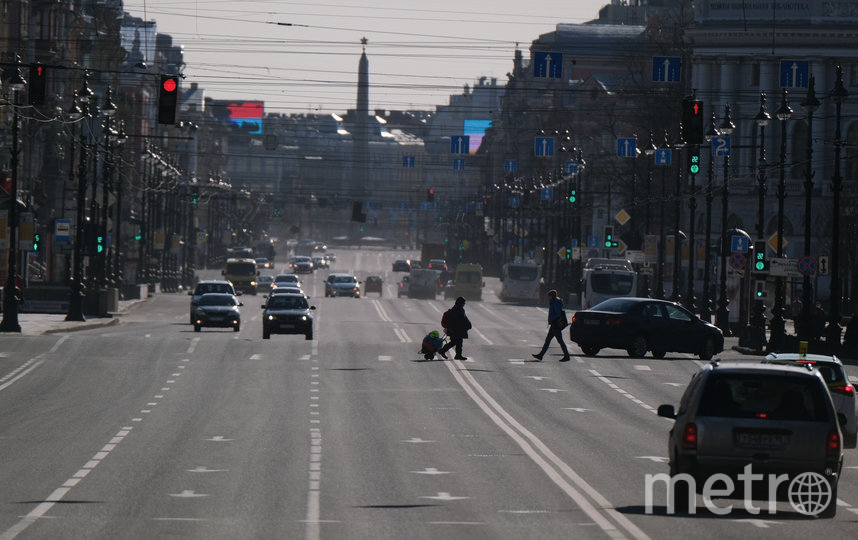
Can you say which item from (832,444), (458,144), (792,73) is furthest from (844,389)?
(458,144)

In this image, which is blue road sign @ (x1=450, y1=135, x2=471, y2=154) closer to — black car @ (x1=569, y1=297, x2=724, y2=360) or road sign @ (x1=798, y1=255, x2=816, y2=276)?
road sign @ (x1=798, y1=255, x2=816, y2=276)

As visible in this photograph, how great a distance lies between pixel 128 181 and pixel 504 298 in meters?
31.7

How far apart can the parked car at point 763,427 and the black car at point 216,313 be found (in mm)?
43574

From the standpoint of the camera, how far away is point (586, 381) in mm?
36406

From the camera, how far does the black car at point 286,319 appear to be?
5244cm

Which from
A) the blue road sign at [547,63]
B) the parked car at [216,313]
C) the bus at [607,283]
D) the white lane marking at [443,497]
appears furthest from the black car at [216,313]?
the white lane marking at [443,497]

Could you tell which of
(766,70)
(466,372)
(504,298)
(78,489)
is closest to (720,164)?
(766,70)

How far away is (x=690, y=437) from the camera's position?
15.6 m

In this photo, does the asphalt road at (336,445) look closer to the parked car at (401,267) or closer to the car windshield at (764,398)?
the car windshield at (764,398)

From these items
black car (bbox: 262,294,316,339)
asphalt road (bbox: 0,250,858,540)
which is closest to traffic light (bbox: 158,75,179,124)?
asphalt road (bbox: 0,250,858,540)

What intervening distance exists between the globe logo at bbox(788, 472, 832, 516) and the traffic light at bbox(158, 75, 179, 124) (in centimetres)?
2086

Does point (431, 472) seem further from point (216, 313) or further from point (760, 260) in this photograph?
point (216, 313)

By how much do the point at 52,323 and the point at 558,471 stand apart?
42050 mm

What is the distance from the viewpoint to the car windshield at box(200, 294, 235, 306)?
5912cm
